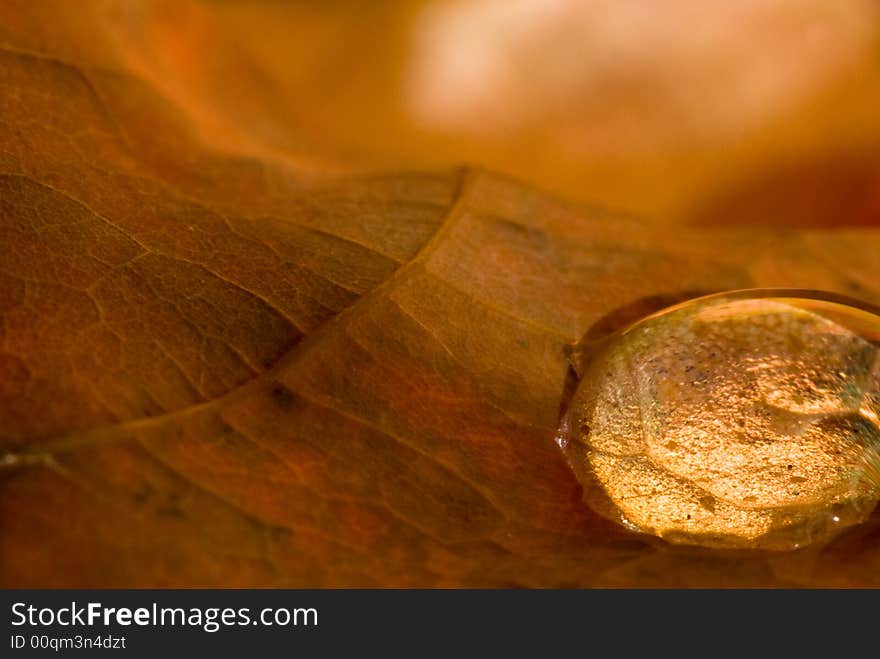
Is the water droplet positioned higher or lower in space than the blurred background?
lower

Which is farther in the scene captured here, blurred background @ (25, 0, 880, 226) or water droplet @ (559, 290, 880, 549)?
blurred background @ (25, 0, 880, 226)

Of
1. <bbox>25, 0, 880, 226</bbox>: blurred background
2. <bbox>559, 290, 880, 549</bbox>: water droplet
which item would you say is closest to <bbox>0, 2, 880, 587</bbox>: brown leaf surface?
<bbox>559, 290, 880, 549</bbox>: water droplet

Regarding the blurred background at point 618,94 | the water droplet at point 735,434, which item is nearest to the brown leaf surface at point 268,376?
the water droplet at point 735,434

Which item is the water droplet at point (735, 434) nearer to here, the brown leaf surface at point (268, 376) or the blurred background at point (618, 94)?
the brown leaf surface at point (268, 376)

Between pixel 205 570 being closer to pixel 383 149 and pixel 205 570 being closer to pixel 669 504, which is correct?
pixel 669 504

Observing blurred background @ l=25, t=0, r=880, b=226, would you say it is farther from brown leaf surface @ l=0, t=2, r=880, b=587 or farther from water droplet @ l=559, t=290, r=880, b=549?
water droplet @ l=559, t=290, r=880, b=549
